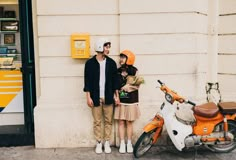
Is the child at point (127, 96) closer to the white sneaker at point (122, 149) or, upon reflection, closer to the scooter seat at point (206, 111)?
the white sneaker at point (122, 149)

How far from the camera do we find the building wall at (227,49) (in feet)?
22.0

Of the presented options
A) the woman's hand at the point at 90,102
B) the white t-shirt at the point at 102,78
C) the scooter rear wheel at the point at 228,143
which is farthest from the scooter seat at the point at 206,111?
the woman's hand at the point at 90,102

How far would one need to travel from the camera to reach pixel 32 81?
6.45 metres

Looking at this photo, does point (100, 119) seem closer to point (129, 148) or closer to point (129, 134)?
point (129, 134)

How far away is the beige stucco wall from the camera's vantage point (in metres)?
6.05

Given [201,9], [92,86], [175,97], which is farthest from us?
[201,9]

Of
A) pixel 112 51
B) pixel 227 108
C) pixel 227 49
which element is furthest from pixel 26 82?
pixel 227 49

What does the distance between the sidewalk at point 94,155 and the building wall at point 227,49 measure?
4.15 feet

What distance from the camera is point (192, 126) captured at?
5.75m

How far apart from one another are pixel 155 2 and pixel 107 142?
2.47 m

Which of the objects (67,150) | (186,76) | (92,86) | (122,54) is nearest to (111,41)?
(122,54)

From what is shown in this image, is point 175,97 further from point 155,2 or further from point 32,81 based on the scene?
point 32,81

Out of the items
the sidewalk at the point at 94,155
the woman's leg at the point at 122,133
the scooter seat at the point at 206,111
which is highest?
the scooter seat at the point at 206,111

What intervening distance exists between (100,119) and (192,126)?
4.94 ft
